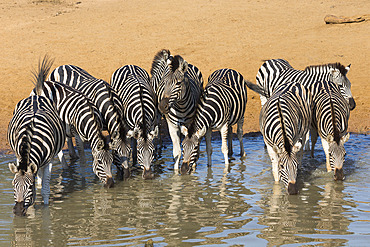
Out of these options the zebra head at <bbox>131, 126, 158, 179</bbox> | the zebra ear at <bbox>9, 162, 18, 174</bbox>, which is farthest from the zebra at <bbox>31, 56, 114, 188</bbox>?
the zebra ear at <bbox>9, 162, 18, 174</bbox>

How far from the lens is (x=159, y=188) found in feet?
31.1

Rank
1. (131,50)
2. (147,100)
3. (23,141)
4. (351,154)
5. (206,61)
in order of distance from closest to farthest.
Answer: (23,141)
(147,100)
(351,154)
(206,61)
(131,50)

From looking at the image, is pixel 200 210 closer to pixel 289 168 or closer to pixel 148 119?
pixel 289 168

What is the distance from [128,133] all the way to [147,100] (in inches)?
40.0

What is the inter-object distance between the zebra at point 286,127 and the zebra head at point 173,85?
183cm

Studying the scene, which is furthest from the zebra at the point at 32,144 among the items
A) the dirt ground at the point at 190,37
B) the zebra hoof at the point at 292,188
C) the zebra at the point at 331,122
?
the dirt ground at the point at 190,37

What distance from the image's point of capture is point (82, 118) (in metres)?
9.56

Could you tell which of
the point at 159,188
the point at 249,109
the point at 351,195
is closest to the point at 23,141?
the point at 159,188

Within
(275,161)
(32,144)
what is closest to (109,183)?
(32,144)

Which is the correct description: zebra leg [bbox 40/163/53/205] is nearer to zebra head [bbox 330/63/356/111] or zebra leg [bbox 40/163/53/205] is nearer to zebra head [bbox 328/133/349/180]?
zebra head [bbox 328/133/349/180]

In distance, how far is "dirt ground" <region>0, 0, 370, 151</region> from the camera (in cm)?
2002

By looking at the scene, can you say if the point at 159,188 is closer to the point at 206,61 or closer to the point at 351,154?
the point at 351,154

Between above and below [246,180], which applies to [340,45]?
above

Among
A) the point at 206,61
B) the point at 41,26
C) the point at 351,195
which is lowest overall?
the point at 351,195
